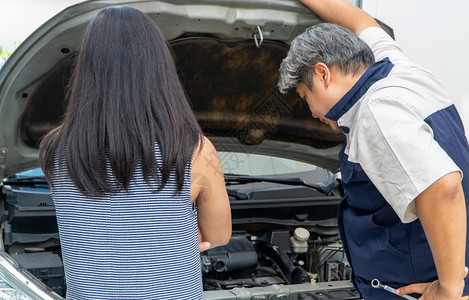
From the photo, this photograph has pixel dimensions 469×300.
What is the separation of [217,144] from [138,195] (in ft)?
5.15

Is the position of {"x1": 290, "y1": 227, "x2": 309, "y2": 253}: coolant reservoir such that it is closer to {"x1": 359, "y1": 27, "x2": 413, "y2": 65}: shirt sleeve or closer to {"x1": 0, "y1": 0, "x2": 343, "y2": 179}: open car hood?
{"x1": 0, "y1": 0, "x2": 343, "y2": 179}: open car hood

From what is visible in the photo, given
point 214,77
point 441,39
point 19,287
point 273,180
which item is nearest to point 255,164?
point 273,180

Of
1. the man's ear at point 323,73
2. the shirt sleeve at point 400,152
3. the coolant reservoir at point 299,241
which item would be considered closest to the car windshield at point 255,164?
the coolant reservoir at point 299,241

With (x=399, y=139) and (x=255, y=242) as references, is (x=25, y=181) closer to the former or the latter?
(x=255, y=242)

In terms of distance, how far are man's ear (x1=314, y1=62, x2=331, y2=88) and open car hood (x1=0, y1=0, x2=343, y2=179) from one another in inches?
16.9

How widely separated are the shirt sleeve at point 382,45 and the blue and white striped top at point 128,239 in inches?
36.5

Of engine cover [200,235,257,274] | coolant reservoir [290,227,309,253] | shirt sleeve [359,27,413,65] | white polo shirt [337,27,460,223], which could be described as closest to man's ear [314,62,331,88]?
white polo shirt [337,27,460,223]

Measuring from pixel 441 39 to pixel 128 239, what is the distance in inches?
73.2

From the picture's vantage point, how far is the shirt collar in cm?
150

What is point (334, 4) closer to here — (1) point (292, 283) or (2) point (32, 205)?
(1) point (292, 283)

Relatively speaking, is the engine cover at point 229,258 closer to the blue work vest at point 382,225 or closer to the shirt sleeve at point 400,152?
the blue work vest at point 382,225

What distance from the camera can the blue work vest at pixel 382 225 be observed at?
1506mm

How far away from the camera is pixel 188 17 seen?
1.86 meters

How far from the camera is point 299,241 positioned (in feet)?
8.63
